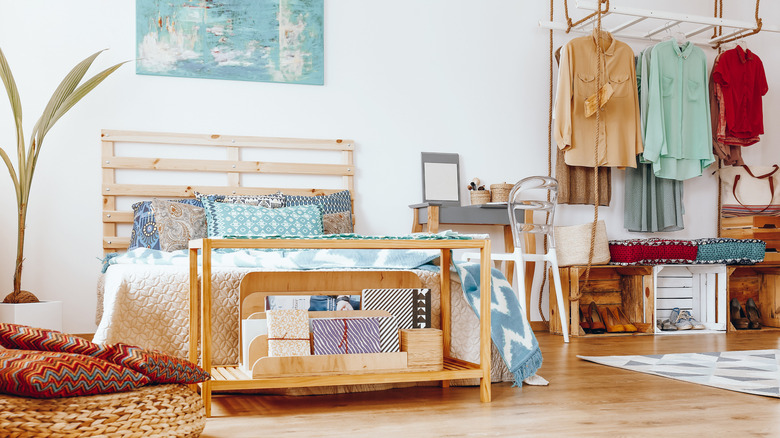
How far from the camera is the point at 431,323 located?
2479 millimetres

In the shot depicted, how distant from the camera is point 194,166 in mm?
4086

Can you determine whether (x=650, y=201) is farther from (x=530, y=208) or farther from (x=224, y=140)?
(x=224, y=140)

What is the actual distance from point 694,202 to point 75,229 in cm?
395

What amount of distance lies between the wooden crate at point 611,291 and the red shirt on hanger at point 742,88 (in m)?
1.16

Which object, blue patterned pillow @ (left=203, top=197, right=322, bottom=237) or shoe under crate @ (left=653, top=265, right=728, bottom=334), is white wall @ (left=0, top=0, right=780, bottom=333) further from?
blue patterned pillow @ (left=203, top=197, right=322, bottom=237)

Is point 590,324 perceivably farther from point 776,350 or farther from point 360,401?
point 360,401

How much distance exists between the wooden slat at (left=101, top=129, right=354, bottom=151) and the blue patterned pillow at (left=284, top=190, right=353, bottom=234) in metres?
0.34

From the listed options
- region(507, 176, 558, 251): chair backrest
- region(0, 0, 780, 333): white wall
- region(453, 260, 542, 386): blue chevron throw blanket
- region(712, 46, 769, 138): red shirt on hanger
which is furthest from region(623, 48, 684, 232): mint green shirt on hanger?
region(453, 260, 542, 386): blue chevron throw blanket

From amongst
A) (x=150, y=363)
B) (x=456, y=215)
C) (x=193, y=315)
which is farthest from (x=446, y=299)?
(x=456, y=215)

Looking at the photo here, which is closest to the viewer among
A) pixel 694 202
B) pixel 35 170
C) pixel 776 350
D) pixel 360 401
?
pixel 360 401

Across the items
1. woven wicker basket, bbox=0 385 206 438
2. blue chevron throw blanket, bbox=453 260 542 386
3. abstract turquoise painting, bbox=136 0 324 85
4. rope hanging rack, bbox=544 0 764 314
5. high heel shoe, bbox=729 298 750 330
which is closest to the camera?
woven wicker basket, bbox=0 385 206 438

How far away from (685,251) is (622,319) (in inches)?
22.2

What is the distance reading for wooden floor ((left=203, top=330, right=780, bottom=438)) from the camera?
1.85 m

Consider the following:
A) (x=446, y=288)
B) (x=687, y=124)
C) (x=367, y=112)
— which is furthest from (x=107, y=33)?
(x=687, y=124)
